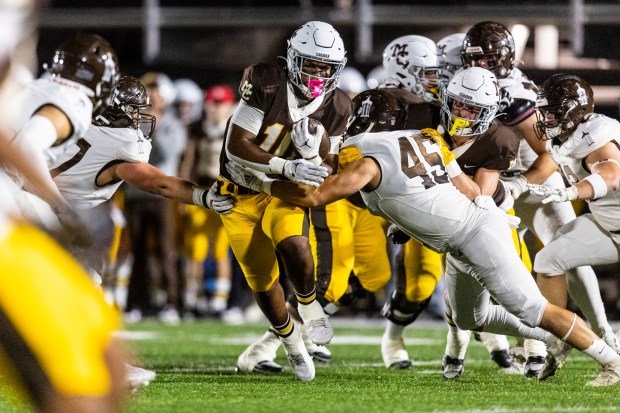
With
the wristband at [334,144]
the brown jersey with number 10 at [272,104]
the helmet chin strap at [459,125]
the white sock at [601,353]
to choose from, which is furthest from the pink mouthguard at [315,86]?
the white sock at [601,353]

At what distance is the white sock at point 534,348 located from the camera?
5129 mm

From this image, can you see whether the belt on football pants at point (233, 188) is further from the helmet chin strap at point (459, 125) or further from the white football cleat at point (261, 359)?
the helmet chin strap at point (459, 125)

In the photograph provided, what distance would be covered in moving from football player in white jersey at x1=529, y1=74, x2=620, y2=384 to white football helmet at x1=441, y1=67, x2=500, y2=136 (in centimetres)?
40

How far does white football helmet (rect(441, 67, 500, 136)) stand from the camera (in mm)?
4812

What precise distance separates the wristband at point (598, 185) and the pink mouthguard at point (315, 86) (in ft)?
4.10

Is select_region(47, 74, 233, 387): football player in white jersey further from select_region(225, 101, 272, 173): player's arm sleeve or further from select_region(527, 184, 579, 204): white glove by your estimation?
select_region(527, 184, 579, 204): white glove

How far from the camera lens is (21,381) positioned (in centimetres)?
230

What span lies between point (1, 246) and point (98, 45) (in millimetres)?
1739

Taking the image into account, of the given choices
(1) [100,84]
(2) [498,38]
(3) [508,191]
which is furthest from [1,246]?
(2) [498,38]

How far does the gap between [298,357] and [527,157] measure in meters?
1.76

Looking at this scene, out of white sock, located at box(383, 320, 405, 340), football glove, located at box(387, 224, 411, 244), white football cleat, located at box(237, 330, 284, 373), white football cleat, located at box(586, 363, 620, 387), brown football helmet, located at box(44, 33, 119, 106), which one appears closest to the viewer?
brown football helmet, located at box(44, 33, 119, 106)

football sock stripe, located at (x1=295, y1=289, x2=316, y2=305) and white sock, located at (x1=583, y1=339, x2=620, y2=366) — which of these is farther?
football sock stripe, located at (x1=295, y1=289, x2=316, y2=305)

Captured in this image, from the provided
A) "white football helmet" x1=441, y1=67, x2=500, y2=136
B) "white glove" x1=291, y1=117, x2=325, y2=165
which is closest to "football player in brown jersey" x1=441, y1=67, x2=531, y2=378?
"white football helmet" x1=441, y1=67, x2=500, y2=136

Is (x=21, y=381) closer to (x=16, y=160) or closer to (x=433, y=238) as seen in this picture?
(x=16, y=160)
